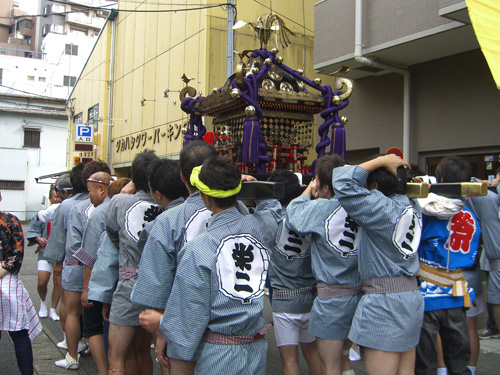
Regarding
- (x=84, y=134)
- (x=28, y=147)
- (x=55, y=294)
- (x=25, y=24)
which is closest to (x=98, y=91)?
(x=84, y=134)

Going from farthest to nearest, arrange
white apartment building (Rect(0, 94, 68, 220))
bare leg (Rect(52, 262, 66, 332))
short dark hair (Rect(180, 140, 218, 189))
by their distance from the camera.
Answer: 1. white apartment building (Rect(0, 94, 68, 220))
2. bare leg (Rect(52, 262, 66, 332))
3. short dark hair (Rect(180, 140, 218, 189))

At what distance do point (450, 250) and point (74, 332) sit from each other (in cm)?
359

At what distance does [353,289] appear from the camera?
129 inches

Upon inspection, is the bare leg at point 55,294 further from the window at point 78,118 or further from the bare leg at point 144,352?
the window at point 78,118

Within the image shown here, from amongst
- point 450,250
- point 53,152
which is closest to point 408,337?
point 450,250

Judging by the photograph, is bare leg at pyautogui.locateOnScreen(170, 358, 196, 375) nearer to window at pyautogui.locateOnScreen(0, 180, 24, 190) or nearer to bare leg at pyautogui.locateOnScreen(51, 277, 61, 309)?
bare leg at pyautogui.locateOnScreen(51, 277, 61, 309)

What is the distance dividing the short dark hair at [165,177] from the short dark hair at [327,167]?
1007 millimetres

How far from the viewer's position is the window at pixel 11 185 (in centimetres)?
2770

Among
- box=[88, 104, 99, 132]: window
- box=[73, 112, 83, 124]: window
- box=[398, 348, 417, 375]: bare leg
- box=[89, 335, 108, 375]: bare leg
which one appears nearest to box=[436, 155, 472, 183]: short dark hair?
box=[398, 348, 417, 375]: bare leg

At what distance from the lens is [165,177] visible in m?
3.31

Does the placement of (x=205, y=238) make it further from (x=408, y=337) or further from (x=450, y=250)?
(x=450, y=250)

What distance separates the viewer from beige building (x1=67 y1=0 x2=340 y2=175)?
13336 mm

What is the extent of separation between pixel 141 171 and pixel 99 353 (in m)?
1.71

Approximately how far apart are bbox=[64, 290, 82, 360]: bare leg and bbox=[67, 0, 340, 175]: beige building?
7.14m
